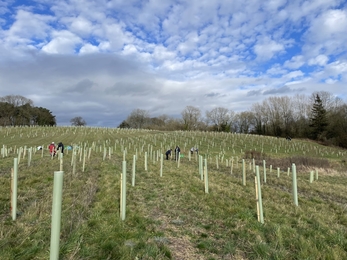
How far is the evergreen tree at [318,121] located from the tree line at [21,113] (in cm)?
9427

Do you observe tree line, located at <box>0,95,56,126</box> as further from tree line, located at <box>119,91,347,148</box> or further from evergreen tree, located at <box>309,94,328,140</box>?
evergreen tree, located at <box>309,94,328,140</box>

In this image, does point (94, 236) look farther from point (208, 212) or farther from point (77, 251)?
point (208, 212)

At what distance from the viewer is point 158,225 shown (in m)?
4.94

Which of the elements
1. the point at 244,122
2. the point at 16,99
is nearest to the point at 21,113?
the point at 16,99

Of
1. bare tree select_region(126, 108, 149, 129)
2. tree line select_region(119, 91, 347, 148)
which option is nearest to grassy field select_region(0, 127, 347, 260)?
tree line select_region(119, 91, 347, 148)

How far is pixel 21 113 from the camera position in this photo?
89.0 meters

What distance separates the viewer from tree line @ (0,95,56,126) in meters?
86.1

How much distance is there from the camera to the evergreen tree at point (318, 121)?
2364 inches

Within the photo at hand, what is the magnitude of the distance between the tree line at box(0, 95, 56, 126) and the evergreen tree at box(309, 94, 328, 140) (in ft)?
309

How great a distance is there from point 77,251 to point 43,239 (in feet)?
2.50

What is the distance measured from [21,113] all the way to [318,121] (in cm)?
9775

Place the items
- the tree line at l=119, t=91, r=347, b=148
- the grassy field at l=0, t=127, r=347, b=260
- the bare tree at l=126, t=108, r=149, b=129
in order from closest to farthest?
the grassy field at l=0, t=127, r=347, b=260
the tree line at l=119, t=91, r=347, b=148
the bare tree at l=126, t=108, r=149, b=129

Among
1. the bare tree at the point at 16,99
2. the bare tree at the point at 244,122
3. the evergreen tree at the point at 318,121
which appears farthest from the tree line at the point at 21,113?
the evergreen tree at the point at 318,121

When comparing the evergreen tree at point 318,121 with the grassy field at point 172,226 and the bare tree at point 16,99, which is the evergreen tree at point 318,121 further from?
the bare tree at point 16,99
